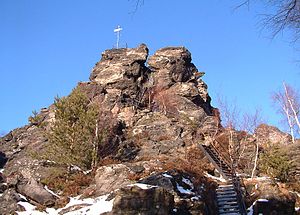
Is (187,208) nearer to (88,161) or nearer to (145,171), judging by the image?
(145,171)

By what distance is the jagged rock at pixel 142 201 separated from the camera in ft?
36.2

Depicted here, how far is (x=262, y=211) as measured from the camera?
15148 mm

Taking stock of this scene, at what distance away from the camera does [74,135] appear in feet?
59.7

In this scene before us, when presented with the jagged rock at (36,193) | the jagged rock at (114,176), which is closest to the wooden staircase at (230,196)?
the jagged rock at (114,176)

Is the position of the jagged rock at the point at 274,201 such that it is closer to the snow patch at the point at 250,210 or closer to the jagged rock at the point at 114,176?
the snow patch at the point at 250,210

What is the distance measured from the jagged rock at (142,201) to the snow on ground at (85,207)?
1.64 ft

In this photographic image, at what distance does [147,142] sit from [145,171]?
7580 millimetres

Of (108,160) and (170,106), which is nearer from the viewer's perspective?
(108,160)

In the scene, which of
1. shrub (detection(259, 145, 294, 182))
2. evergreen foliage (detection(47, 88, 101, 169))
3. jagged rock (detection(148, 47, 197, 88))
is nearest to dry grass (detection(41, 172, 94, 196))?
evergreen foliage (detection(47, 88, 101, 169))

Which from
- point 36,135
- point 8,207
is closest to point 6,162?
point 36,135

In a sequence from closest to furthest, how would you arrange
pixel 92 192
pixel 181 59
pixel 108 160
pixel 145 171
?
pixel 92 192 → pixel 145 171 → pixel 108 160 → pixel 181 59

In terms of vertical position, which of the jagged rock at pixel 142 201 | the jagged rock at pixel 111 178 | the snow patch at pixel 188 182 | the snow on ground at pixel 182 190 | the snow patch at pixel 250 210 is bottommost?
the snow patch at pixel 250 210

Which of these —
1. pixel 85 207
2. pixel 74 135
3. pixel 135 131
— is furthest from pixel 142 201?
pixel 135 131

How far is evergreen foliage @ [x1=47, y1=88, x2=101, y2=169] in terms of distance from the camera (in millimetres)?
17922
